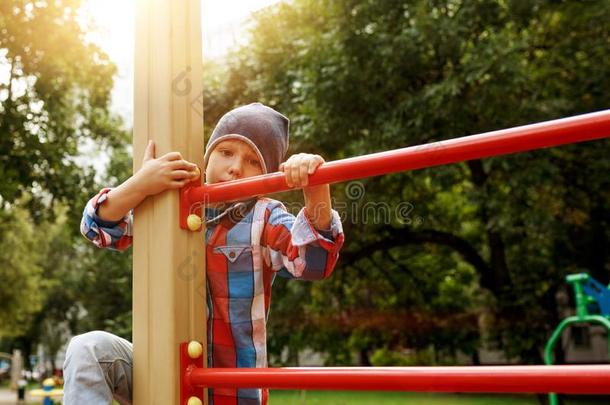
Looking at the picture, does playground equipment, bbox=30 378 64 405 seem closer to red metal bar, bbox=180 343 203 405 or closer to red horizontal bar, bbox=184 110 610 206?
red metal bar, bbox=180 343 203 405

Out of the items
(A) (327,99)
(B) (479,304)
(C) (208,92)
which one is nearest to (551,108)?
(A) (327,99)

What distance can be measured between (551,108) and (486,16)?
1.30m

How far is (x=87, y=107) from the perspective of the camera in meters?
9.85

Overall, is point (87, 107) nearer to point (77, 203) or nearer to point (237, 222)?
point (77, 203)

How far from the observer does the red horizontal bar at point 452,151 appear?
3.01ft

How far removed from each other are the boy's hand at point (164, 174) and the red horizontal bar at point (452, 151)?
0.09m

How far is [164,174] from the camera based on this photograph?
1242mm

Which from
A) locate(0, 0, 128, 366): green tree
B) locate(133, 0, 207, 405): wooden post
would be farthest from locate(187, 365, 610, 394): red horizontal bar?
locate(0, 0, 128, 366): green tree

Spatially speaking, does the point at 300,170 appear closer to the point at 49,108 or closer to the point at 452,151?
the point at 452,151

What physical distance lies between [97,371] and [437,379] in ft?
2.03

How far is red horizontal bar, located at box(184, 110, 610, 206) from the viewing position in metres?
0.92

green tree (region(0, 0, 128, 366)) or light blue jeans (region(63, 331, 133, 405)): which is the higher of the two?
green tree (region(0, 0, 128, 366))

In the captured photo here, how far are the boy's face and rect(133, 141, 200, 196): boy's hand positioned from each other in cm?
27

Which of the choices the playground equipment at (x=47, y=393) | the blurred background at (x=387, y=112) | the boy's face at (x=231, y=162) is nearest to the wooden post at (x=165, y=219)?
the boy's face at (x=231, y=162)
